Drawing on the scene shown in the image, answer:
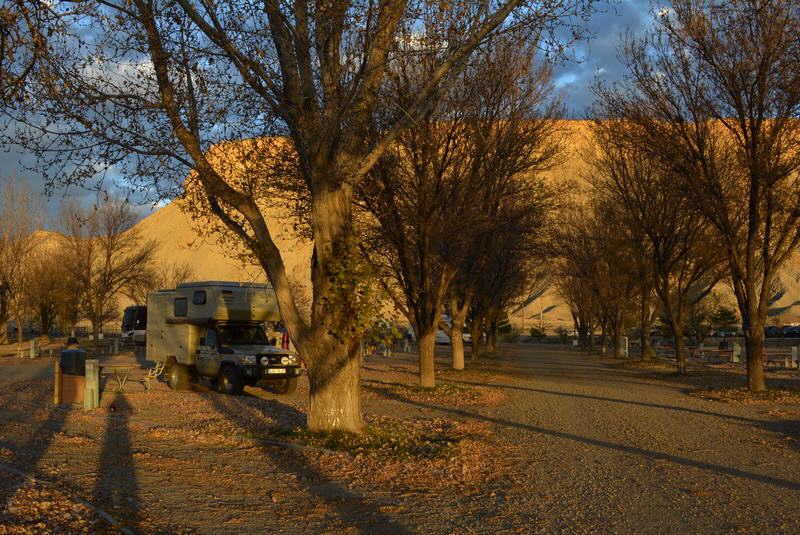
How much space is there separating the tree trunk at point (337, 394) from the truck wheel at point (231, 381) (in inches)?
331

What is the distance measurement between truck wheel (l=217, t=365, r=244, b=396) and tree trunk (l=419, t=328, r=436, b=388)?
4441mm

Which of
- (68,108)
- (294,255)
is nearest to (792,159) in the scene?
(68,108)

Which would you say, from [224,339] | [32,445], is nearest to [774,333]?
[224,339]

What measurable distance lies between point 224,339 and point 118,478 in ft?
38.6

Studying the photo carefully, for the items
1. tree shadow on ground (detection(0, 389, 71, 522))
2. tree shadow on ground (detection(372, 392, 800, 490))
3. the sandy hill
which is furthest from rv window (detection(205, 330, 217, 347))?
the sandy hill

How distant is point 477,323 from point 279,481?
1068 inches

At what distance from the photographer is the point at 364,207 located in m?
19.0

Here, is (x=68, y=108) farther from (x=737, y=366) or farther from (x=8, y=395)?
(x=737, y=366)

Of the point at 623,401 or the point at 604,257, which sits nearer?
the point at 623,401

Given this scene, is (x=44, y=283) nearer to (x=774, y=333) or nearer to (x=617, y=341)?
(x=617, y=341)

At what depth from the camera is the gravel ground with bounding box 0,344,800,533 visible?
6605 mm

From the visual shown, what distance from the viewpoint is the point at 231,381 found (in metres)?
18.8

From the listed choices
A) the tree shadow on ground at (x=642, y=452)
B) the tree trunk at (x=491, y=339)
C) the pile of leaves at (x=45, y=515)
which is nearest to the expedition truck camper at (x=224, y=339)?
the tree shadow on ground at (x=642, y=452)

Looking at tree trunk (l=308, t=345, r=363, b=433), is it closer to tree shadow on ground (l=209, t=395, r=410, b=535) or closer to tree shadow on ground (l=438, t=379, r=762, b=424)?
tree shadow on ground (l=209, t=395, r=410, b=535)
